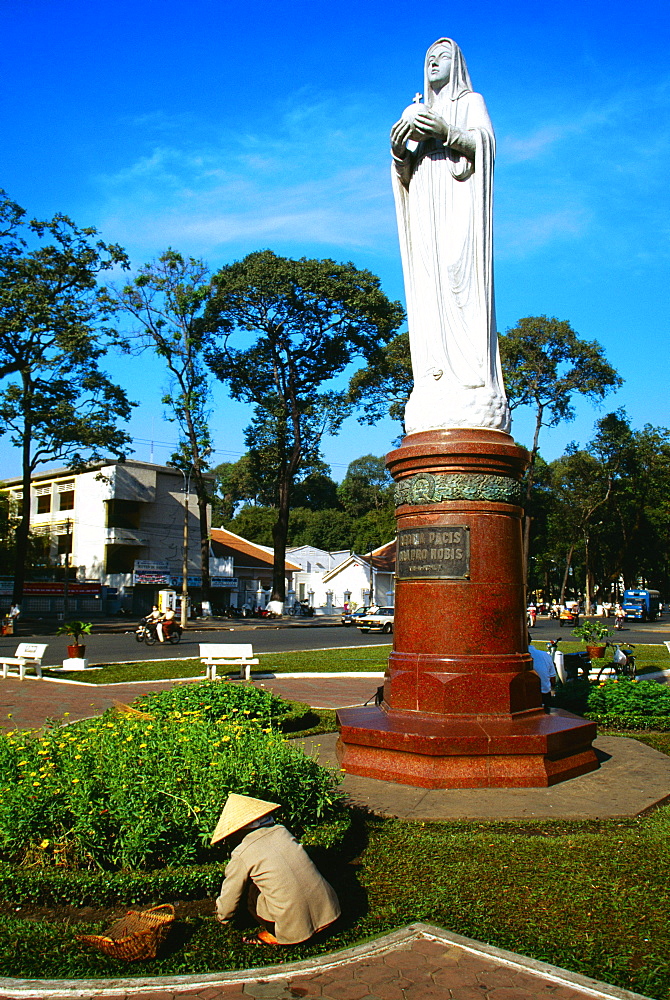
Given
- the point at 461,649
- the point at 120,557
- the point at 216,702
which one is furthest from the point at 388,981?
the point at 120,557

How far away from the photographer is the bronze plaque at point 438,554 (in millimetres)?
7371

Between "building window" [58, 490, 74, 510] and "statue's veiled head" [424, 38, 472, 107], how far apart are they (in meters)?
43.0

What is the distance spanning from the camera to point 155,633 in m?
25.1

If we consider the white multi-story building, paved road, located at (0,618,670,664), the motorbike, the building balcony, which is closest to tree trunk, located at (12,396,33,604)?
paved road, located at (0,618,670,664)

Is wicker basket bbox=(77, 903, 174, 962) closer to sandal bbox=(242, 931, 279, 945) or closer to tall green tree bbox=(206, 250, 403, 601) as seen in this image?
sandal bbox=(242, 931, 279, 945)

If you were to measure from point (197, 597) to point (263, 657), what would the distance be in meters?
27.7

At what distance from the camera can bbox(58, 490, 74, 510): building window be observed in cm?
4856

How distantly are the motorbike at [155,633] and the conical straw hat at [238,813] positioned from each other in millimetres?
20591

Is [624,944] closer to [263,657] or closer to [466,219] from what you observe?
[466,219]

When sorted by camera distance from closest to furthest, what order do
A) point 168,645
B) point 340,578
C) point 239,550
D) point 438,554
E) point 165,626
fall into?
point 438,554
point 168,645
point 165,626
point 239,550
point 340,578

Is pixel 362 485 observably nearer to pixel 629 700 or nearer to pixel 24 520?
pixel 24 520

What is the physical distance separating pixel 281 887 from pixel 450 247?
642 centimetres

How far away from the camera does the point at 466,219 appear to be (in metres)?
8.38

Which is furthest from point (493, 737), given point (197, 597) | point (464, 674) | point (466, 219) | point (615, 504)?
point (615, 504)
